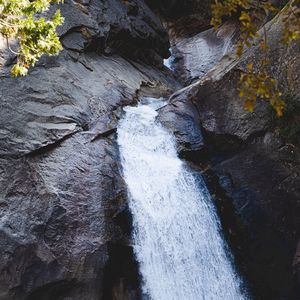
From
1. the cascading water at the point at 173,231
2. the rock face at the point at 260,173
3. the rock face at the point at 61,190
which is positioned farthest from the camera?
the rock face at the point at 260,173

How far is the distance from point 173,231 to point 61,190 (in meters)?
3.46

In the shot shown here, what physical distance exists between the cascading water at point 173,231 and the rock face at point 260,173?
2.26ft

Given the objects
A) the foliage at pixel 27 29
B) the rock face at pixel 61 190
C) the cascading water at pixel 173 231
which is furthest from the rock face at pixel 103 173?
the foliage at pixel 27 29

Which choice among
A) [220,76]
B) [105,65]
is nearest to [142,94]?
[105,65]

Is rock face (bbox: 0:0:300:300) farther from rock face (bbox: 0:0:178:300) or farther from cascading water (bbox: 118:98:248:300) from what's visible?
cascading water (bbox: 118:98:248:300)

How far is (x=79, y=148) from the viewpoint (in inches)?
411

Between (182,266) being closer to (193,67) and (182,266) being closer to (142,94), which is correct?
(142,94)

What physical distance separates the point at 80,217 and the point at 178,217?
9.89 ft

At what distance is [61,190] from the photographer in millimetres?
9031

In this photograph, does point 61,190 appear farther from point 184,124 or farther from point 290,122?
point 290,122

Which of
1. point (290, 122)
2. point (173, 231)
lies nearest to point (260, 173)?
point (290, 122)

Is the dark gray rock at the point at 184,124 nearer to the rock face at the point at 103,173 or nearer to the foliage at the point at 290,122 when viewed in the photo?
the rock face at the point at 103,173

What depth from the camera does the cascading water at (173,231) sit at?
8961 mm

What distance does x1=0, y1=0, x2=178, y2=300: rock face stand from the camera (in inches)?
310
